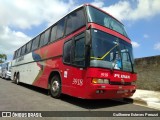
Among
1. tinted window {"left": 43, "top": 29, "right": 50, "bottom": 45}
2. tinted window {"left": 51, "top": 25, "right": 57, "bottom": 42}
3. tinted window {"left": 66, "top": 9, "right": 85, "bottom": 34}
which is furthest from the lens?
tinted window {"left": 43, "top": 29, "right": 50, "bottom": 45}

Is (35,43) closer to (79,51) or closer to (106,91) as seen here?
(79,51)

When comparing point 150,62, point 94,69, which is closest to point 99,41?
point 94,69

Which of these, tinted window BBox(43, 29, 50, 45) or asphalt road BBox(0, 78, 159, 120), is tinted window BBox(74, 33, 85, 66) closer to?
asphalt road BBox(0, 78, 159, 120)

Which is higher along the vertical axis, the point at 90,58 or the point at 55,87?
the point at 90,58

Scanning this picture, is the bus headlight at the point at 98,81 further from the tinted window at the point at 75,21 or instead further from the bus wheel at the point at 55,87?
the bus wheel at the point at 55,87

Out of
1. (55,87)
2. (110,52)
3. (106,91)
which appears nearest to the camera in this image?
(106,91)

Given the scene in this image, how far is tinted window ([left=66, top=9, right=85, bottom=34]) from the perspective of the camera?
7.63 m

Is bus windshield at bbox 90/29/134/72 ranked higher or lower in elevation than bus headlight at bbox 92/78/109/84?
higher

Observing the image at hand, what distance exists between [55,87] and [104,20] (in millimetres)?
3572

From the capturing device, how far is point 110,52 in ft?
23.7

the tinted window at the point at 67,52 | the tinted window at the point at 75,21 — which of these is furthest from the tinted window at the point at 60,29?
the tinted window at the point at 67,52

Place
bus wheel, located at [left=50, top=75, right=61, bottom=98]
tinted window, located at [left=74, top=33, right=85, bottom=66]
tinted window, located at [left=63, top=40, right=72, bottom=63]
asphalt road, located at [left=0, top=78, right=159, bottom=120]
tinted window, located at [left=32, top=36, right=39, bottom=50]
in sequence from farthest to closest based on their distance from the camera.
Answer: tinted window, located at [left=32, top=36, right=39, bottom=50] < bus wheel, located at [left=50, top=75, right=61, bottom=98] < tinted window, located at [left=63, top=40, right=72, bottom=63] < tinted window, located at [left=74, top=33, right=85, bottom=66] < asphalt road, located at [left=0, top=78, right=159, bottom=120]

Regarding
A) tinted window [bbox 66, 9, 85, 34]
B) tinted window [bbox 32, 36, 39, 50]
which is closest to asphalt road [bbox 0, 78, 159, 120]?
tinted window [bbox 66, 9, 85, 34]

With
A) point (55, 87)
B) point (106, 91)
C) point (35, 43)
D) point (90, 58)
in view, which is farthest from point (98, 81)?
point (35, 43)
